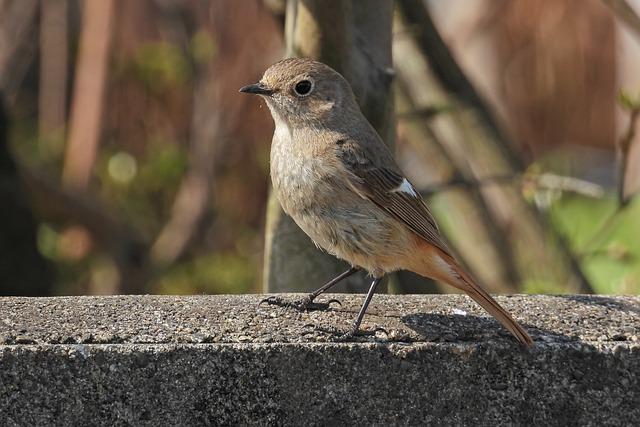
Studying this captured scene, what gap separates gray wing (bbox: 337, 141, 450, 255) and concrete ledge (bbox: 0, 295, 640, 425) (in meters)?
0.53

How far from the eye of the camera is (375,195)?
316 cm

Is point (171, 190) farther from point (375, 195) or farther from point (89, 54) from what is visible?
point (375, 195)

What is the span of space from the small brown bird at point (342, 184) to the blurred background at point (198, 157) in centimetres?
32

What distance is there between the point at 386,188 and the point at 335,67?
0.46 metres

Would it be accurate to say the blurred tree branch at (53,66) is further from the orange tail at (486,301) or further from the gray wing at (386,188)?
the orange tail at (486,301)

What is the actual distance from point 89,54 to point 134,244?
3.48 feet

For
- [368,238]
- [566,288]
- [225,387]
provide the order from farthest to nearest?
[566,288] → [368,238] → [225,387]

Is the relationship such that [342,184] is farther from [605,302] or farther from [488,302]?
[605,302]

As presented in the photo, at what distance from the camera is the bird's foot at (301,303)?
283 cm

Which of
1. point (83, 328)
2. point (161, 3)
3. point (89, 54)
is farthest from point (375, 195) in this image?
point (161, 3)

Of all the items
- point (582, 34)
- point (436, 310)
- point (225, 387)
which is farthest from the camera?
point (582, 34)

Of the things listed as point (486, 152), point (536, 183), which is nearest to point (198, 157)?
point (486, 152)

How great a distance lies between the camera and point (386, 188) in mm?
3215

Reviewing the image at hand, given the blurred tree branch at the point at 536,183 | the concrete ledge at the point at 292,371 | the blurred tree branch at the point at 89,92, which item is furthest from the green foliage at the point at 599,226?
the concrete ledge at the point at 292,371
